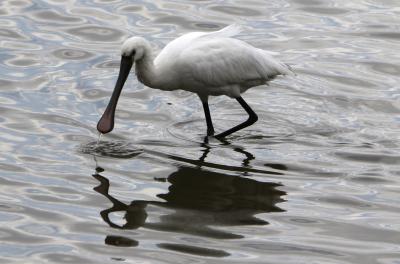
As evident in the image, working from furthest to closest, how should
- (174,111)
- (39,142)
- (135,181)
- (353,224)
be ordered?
(174,111), (39,142), (135,181), (353,224)

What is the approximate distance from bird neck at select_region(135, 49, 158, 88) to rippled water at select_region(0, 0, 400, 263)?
2.13ft

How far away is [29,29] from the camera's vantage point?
16578 mm

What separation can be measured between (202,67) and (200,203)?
2166 millimetres

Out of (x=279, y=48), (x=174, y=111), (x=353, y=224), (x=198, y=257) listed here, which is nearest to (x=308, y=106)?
(x=174, y=111)

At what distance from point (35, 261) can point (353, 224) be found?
8.68 feet

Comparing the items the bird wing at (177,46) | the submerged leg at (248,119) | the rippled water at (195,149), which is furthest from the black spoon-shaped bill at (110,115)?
the submerged leg at (248,119)

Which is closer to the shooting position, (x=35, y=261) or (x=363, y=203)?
(x=35, y=261)

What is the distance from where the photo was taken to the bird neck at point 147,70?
11.8 m

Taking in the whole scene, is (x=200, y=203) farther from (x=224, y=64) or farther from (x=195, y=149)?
(x=224, y=64)

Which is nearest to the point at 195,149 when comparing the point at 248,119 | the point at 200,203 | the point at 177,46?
the point at 248,119

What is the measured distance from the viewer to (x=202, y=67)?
12.1 meters

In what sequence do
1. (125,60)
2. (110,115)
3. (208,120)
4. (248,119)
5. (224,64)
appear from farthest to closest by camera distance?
(248,119) → (208,120) → (224,64) → (110,115) → (125,60)

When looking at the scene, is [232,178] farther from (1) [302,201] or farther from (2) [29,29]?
(2) [29,29]

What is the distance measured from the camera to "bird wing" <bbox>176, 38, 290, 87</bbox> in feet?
39.5
